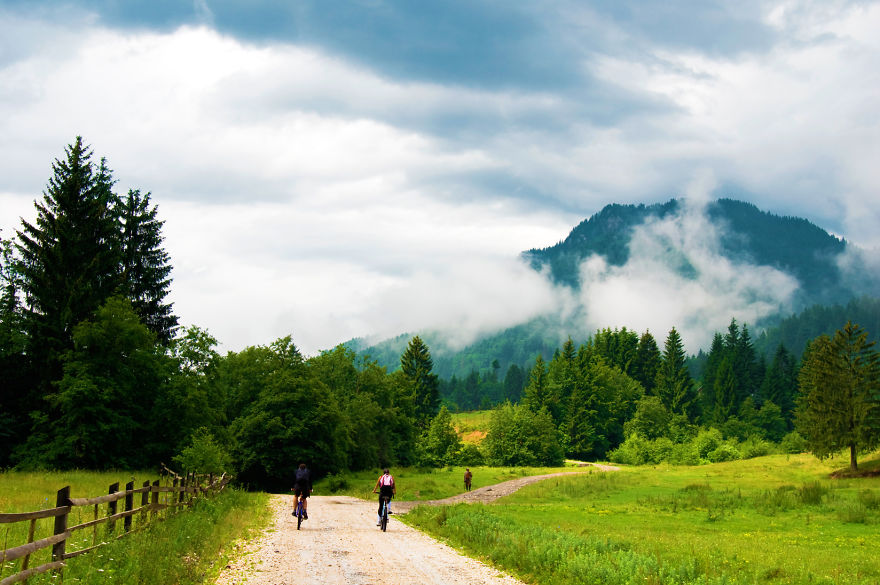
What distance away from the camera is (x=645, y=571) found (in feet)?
44.5

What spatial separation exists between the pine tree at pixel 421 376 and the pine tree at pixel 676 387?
51213mm

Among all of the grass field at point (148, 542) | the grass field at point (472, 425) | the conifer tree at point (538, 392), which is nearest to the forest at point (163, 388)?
the grass field at point (148, 542)

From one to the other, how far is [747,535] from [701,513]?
10.2m

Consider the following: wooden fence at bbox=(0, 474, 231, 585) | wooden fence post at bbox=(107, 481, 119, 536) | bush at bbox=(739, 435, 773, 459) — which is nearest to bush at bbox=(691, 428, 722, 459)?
bush at bbox=(739, 435, 773, 459)

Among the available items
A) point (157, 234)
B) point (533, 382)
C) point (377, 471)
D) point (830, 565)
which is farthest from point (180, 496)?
point (533, 382)

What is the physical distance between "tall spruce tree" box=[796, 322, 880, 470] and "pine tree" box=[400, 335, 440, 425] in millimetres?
72288

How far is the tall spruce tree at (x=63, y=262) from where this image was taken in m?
44.2

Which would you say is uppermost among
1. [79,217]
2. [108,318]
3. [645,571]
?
[79,217]

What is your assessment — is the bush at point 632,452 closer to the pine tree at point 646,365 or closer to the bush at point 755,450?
the bush at point 755,450

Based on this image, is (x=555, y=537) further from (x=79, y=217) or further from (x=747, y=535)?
(x=79, y=217)

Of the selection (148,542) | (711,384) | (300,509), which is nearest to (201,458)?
(300,509)

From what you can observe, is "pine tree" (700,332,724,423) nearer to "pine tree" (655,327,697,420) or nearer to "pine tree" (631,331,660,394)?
"pine tree" (655,327,697,420)

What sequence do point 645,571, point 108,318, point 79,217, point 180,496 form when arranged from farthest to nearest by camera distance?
point 79,217 < point 108,318 < point 180,496 < point 645,571

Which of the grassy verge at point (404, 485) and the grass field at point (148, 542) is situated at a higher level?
the grass field at point (148, 542)
